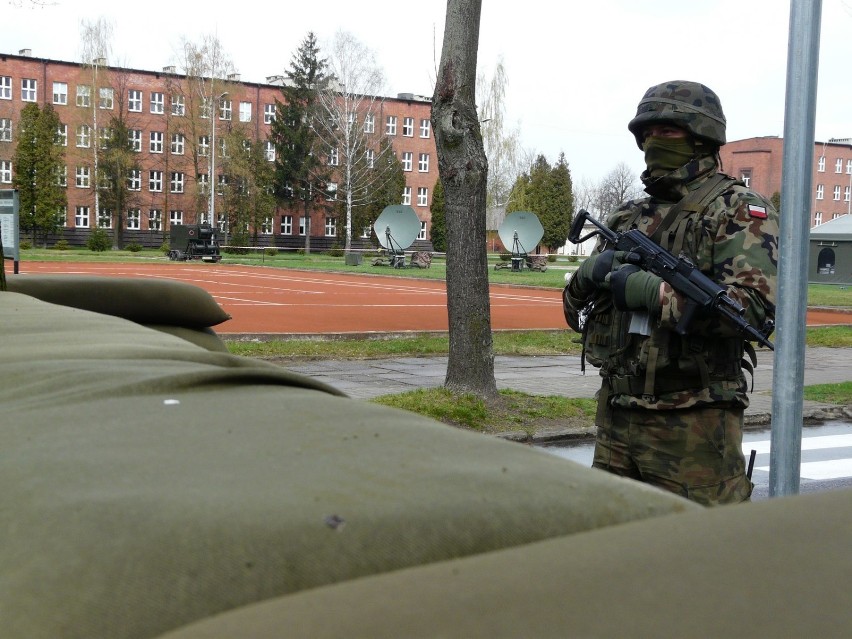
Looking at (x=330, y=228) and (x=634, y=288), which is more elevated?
(x=330, y=228)

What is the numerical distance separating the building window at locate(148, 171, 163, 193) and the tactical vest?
67384mm

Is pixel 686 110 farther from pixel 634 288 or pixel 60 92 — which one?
pixel 60 92

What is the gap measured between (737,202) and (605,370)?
0.75m

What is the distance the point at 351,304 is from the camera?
73.9 ft

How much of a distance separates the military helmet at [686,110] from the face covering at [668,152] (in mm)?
52

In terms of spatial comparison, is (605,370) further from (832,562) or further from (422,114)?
(422,114)

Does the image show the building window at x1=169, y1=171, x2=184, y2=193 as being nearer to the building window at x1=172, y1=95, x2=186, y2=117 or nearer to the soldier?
the building window at x1=172, y1=95, x2=186, y2=117

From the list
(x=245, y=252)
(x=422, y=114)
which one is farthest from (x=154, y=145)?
(x=422, y=114)

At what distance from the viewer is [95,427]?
0.95 m

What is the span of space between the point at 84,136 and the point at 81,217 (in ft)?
18.4

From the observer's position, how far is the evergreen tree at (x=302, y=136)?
66.8 meters

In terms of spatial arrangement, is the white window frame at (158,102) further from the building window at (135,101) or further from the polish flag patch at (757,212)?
the polish flag patch at (757,212)

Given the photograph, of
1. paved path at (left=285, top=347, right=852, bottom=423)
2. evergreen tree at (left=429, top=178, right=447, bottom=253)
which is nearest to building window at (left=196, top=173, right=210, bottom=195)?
evergreen tree at (left=429, top=178, right=447, bottom=253)

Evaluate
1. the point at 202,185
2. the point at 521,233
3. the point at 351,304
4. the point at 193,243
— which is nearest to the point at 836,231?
the point at 521,233
